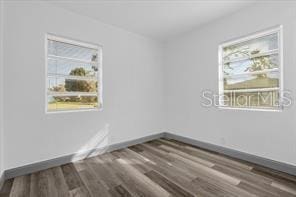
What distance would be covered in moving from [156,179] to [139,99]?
1988 mm

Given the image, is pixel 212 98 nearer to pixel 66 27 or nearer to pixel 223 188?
pixel 223 188

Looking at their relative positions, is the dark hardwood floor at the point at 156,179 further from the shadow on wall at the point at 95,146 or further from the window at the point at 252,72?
the window at the point at 252,72

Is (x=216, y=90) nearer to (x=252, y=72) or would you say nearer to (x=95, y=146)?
(x=252, y=72)

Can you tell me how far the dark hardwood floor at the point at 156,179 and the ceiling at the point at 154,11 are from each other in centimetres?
269

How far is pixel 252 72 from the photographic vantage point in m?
2.66

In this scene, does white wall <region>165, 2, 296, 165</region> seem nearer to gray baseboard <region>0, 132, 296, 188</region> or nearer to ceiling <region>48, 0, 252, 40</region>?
gray baseboard <region>0, 132, 296, 188</region>

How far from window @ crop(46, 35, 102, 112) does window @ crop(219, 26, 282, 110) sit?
102 inches

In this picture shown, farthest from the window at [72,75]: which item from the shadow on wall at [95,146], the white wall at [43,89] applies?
the shadow on wall at [95,146]

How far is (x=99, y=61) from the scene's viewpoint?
309 cm

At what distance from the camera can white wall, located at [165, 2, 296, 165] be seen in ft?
7.14

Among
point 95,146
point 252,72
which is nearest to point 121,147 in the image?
point 95,146

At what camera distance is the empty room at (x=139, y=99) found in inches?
81.7

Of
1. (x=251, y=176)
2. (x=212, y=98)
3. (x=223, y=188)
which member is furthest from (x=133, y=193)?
(x=212, y=98)

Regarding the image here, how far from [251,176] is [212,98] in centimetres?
151
